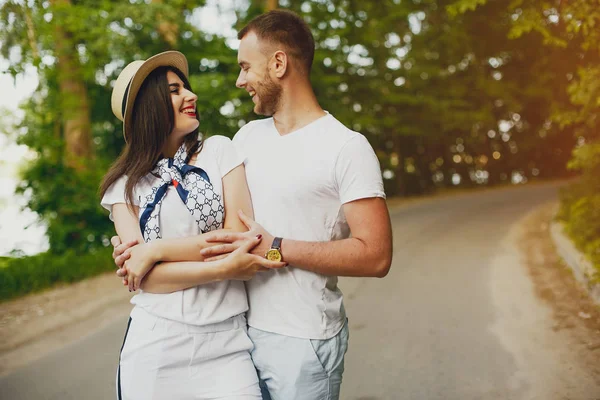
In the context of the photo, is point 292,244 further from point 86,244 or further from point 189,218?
point 86,244

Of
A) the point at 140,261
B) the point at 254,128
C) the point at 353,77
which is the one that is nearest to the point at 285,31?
the point at 254,128

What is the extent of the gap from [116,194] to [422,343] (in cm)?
441

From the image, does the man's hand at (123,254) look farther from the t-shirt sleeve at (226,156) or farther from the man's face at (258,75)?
the man's face at (258,75)

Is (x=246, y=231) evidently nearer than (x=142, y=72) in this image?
Yes

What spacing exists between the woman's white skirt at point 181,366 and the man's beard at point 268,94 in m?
0.92

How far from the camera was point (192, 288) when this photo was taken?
2.38 metres

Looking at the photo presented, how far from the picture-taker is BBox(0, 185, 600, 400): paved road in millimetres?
5121

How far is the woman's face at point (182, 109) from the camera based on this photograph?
2.56 meters

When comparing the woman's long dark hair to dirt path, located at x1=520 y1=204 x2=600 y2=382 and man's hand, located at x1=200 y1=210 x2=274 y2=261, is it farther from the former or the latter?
dirt path, located at x1=520 y1=204 x2=600 y2=382

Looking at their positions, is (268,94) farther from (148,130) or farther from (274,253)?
(274,253)

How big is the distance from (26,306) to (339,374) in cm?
725

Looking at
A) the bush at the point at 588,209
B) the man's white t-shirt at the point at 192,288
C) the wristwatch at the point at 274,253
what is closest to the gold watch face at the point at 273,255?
the wristwatch at the point at 274,253

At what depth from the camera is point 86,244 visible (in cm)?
1162

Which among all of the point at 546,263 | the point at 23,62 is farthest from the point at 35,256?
the point at 546,263
